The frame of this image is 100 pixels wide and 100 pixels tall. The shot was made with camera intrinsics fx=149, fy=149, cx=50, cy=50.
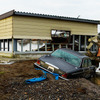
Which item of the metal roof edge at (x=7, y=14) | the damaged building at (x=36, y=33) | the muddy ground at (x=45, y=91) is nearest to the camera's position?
the muddy ground at (x=45, y=91)

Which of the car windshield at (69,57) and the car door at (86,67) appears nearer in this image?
the car windshield at (69,57)

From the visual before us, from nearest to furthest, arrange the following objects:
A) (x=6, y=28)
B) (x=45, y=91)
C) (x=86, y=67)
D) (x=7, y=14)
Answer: (x=45, y=91)
(x=86, y=67)
(x=7, y=14)
(x=6, y=28)

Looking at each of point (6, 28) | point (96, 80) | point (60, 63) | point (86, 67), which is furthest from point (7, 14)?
point (96, 80)

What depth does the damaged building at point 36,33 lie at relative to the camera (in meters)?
15.0

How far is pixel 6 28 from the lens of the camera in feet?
51.9

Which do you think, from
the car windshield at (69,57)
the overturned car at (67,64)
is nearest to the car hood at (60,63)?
the overturned car at (67,64)

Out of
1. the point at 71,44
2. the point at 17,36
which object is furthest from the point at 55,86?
the point at 71,44

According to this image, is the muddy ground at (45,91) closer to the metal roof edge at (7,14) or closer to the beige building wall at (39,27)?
the beige building wall at (39,27)

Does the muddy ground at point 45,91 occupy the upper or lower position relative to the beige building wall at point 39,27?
lower

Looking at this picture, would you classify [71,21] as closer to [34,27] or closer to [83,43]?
[83,43]

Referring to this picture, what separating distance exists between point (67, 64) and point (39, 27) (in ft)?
29.3

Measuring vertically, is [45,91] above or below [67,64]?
below

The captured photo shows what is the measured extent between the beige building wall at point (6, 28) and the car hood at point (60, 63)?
7.52 m

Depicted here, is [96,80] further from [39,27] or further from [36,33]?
[39,27]
